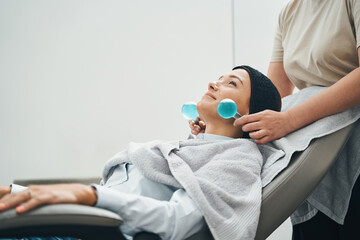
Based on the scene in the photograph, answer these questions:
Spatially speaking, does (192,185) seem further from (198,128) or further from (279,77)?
(279,77)

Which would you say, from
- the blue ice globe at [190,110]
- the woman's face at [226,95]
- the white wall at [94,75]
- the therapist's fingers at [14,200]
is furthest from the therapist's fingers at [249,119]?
the white wall at [94,75]

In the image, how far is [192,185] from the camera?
0.78m

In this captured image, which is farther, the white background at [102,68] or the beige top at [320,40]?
the white background at [102,68]

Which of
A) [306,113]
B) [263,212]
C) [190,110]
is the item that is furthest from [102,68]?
[263,212]

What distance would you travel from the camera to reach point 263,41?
230 cm

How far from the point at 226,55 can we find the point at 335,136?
1.76 m

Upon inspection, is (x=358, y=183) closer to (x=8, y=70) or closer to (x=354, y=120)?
(x=354, y=120)

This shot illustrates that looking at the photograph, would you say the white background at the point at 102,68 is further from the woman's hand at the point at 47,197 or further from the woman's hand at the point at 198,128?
the woman's hand at the point at 47,197

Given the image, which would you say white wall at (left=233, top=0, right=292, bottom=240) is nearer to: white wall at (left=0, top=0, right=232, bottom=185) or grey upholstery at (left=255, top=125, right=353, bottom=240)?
white wall at (left=0, top=0, right=232, bottom=185)

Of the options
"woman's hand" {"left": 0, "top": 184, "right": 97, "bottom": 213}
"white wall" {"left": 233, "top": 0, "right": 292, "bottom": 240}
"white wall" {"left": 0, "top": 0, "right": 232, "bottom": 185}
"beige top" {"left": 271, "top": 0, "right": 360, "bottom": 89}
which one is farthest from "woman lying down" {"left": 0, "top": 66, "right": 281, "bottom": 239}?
"white wall" {"left": 0, "top": 0, "right": 232, "bottom": 185}

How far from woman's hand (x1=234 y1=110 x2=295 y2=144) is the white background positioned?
1.36 meters

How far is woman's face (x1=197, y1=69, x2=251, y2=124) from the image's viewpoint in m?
1.08

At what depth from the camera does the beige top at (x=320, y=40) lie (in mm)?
986

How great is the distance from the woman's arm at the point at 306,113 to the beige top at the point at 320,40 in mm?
121
